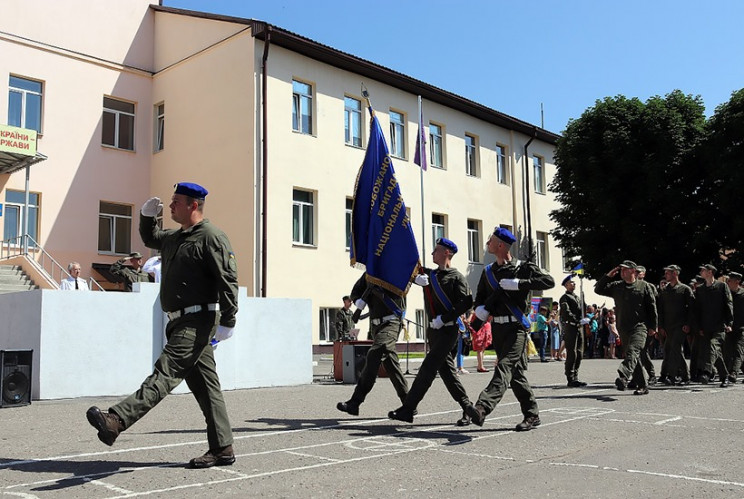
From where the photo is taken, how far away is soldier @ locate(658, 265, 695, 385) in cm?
1397

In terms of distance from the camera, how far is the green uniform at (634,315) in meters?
12.0

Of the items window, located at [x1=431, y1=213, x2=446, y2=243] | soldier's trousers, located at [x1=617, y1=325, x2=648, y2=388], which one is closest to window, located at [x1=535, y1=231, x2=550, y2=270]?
window, located at [x1=431, y1=213, x2=446, y2=243]

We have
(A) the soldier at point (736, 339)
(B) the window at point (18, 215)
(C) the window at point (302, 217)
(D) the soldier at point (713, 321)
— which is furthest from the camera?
(C) the window at point (302, 217)

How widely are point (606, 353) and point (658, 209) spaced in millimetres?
6996

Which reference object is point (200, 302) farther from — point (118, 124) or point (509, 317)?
point (118, 124)

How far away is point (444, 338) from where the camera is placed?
848cm

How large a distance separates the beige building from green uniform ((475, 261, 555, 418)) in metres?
14.1

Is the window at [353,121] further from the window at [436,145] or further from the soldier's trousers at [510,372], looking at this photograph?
the soldier's trousers at [510,372]

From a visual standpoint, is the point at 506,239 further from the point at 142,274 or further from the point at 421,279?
the point at 142,274

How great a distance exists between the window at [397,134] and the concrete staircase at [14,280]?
14.0m

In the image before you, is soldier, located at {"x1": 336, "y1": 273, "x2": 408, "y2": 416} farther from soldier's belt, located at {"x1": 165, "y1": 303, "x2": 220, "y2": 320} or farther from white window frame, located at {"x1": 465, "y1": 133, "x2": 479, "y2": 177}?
white window frame, located at {"x1": 465, "y1": 133, "x2": 479, "y2": 177}

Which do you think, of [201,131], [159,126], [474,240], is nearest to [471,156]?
[474,240]

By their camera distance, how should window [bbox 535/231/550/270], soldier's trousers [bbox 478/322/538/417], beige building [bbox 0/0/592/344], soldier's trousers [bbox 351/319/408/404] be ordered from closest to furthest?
1. soldier's trousers [bbox 478/322/538/417]
2. soldier's trousers [bbox 351/319/408/404]
3. beige building [bbox 0/0/592/344]
4. window [bbox 535/231/550/270]

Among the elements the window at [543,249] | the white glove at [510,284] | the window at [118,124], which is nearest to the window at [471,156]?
the window at [543,249]
